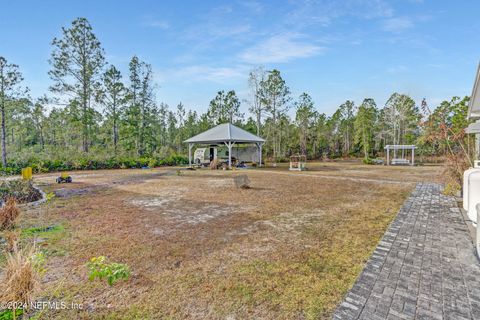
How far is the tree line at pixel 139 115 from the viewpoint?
18.3 metres

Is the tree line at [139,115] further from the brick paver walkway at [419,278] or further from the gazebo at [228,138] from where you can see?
the gazebo at [228,138]

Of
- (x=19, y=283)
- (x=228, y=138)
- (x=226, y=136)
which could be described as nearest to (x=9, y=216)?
(x=19, y=283)

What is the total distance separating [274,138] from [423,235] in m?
24.3

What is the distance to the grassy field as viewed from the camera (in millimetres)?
2215

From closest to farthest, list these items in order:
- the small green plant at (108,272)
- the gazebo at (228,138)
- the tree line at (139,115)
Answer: the small green plant at (108,272) < the gazebo at (228,138) < the tree line at (139,115)

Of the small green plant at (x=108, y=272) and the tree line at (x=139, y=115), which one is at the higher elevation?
the tree line at (x=139, y=115)

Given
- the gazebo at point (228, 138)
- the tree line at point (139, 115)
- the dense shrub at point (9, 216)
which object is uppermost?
the tree line at point (139, 115)

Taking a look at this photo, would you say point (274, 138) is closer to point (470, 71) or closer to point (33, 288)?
point (470, 71)

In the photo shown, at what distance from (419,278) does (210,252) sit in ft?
8.33

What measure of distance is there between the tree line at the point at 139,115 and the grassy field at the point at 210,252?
5.25 metres

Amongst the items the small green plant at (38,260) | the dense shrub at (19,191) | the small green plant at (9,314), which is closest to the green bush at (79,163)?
the dense shrub at (19,191)

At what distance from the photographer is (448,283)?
2.51m

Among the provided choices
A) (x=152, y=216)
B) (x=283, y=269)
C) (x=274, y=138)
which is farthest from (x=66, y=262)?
(x=274, y=138)

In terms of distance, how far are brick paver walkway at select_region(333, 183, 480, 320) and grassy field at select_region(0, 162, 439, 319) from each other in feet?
0.55
